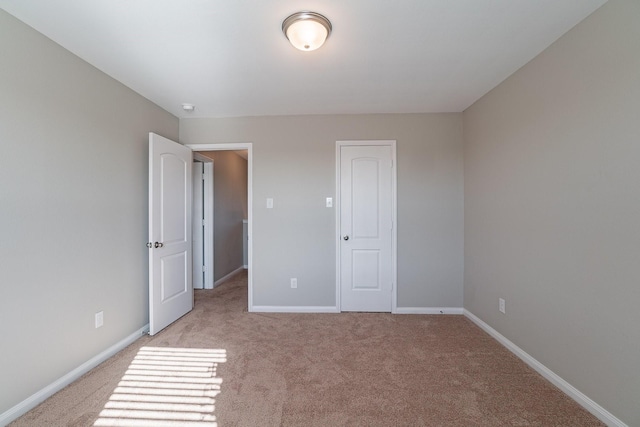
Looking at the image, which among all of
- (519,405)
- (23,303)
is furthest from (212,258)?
(519,405)

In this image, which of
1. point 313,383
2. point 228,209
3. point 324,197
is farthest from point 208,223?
point 313,383

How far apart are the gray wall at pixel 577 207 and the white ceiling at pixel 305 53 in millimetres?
238

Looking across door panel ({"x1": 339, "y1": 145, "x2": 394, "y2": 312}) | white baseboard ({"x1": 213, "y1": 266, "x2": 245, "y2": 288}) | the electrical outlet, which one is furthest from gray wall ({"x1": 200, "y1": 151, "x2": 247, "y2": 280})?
door panel ({"x1": 339, "y1": 145, "x2": 394, "y2": 312})

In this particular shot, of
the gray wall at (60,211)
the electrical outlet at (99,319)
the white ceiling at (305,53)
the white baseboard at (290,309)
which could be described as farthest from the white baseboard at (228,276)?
the white ceiling at (305,53)

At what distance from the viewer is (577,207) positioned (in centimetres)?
173

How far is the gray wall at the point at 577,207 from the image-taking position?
144 centimetres

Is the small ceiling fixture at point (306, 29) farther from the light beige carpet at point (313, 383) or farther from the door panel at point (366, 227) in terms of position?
the light beige carpet at point (313, 383)

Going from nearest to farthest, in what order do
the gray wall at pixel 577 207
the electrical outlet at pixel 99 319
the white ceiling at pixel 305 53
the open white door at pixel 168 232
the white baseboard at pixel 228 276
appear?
the gray wall at pixel 577 207 → the white ceiling at pixel 305 53 → the electrical outlet at pixel 99 319 → the open white door at pixel 168 232 → the white baseboard at pixel 228 276

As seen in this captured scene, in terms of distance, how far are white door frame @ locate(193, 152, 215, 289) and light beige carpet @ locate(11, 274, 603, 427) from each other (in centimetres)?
148

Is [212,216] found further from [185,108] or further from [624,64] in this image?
[624,64]

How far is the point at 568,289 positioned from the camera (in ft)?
5.92

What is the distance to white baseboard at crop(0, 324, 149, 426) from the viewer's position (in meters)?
1.59

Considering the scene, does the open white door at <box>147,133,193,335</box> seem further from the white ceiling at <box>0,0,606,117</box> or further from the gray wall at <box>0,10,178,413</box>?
the white ceiling at <box>0,0,606,117</box>

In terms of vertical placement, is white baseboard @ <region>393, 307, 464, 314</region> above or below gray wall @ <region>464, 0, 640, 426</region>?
below
